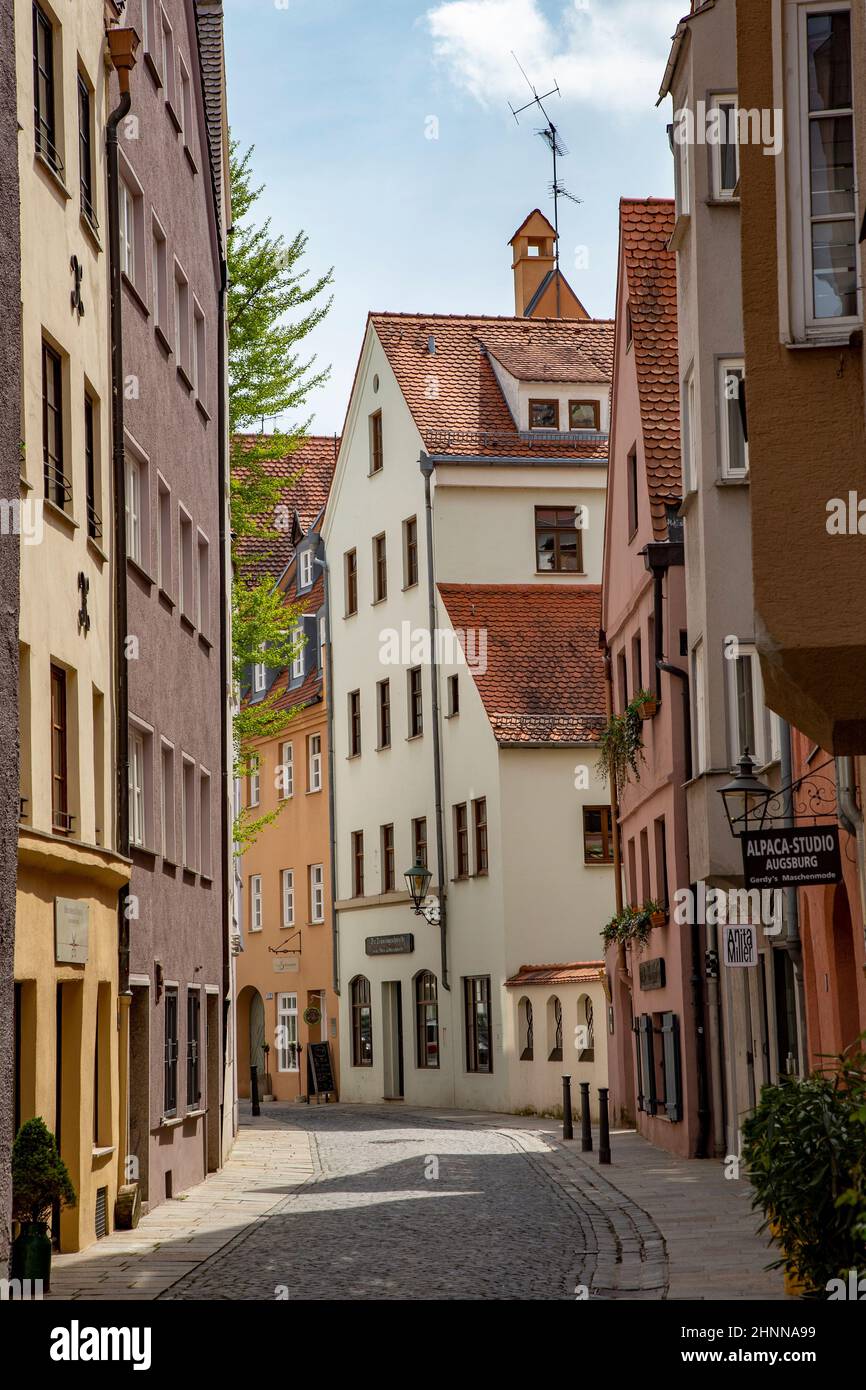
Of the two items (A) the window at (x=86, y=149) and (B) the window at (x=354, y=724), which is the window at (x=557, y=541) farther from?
(A) the window at (x=86, y=149)

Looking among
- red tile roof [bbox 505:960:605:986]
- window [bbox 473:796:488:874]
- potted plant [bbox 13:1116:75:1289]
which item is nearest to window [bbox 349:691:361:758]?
window [bbox 473:796:488:874]

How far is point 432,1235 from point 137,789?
663cm

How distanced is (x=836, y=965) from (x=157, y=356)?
10.4 m

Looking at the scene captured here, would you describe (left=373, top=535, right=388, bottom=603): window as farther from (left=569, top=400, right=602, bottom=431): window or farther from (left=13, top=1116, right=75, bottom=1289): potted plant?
(left=13, top=1116, right=75, bottom=1289): potted plant

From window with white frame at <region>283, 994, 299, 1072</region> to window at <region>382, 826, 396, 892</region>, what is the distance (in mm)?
6447

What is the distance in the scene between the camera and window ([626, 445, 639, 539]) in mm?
28812

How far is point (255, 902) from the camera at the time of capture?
5369cm

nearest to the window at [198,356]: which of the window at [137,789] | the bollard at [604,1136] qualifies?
the window at [137,789]

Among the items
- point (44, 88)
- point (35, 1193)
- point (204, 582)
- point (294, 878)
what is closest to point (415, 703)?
point (294, 878)

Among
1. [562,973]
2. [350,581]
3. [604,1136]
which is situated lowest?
[604,1136]

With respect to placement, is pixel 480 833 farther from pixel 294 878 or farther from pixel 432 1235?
pixel 432 1235

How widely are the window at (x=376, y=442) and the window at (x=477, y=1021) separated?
40.5 feet

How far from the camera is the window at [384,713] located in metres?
45.2

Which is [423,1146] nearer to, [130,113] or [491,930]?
[491,930]
